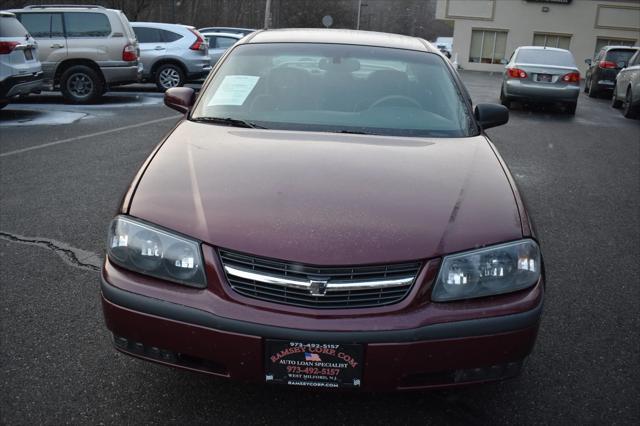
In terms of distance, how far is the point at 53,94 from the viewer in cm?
1460

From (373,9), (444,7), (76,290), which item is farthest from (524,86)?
(373,9)

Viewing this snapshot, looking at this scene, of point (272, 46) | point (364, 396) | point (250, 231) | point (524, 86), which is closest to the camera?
point (250, 231)

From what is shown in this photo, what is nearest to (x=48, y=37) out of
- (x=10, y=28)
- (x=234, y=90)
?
(x=10, y=28)

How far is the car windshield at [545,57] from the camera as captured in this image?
15.0 meters

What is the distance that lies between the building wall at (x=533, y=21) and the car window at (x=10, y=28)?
110ft

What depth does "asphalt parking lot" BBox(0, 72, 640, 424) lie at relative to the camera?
268cm

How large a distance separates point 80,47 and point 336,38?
1010 cm

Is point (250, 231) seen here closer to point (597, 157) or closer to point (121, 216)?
point (121, 216)

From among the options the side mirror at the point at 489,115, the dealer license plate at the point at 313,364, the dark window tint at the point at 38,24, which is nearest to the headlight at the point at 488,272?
the dealer license plate at the point at 313,364

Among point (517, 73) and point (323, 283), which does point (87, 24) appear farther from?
point (323, 283)

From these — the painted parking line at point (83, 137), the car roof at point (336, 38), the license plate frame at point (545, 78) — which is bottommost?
the painted parking line at point (83, 137)

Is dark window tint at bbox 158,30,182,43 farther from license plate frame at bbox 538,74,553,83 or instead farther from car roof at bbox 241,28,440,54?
Answer: car roof at bbox 241,28,440,54

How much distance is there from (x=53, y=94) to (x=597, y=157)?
11371mm

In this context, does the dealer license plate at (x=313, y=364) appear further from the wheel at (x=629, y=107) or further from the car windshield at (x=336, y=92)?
the wheel at (x=629, y=107)
